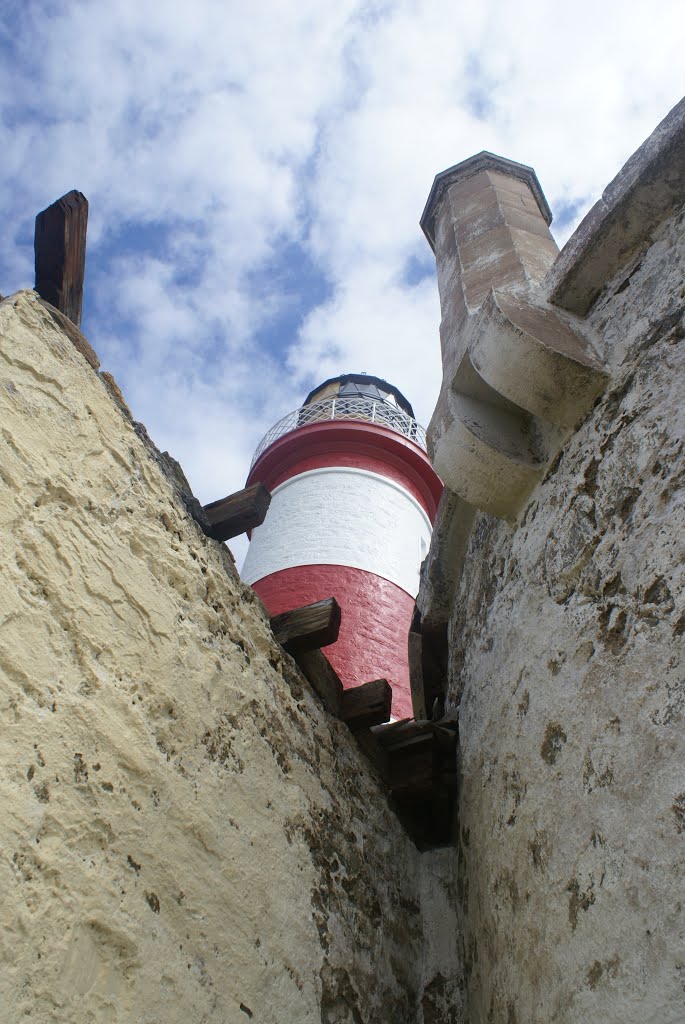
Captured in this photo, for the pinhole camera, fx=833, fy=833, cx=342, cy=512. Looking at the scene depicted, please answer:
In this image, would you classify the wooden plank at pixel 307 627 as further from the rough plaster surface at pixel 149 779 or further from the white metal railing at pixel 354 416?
the white metal railing at pixel 354 416

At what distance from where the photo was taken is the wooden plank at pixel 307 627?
10.1ft

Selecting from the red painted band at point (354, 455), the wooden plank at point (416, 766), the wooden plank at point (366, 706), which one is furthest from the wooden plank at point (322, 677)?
the red painted band at point (354, 455)

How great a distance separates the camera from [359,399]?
37.4 feet

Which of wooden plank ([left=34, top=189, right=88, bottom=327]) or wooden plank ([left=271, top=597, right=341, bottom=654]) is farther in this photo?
wooden plank ([left=271, top=597, right=341, bottom=654])

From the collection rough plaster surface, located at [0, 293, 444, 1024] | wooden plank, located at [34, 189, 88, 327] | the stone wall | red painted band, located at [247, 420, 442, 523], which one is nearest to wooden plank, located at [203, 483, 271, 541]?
rough plaster surface, located at [0, 293, 444, 1024]

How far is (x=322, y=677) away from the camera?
3.29m

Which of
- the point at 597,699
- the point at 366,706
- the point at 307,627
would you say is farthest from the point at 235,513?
the point at 597,699

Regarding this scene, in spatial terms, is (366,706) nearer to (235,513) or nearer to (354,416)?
(235,513)

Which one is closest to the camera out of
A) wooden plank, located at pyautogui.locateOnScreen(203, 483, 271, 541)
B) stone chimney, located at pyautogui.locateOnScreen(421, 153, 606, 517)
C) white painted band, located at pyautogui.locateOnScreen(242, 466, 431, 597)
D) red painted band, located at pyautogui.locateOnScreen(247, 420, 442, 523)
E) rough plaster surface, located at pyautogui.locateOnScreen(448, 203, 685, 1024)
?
rough plaster surface, located at pyautogui.locateOnScreen(448, 203, 685, 1024)

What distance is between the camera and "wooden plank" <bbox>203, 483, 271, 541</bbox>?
3080mm

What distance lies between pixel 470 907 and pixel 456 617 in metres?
1.23

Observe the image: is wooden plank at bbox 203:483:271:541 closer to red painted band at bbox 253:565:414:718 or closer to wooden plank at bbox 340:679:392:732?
wooden plank at bbox 340:679:392:732

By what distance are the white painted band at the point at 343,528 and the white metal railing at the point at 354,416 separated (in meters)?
1.06

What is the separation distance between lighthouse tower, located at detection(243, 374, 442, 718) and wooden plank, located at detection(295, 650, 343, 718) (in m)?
3.37
